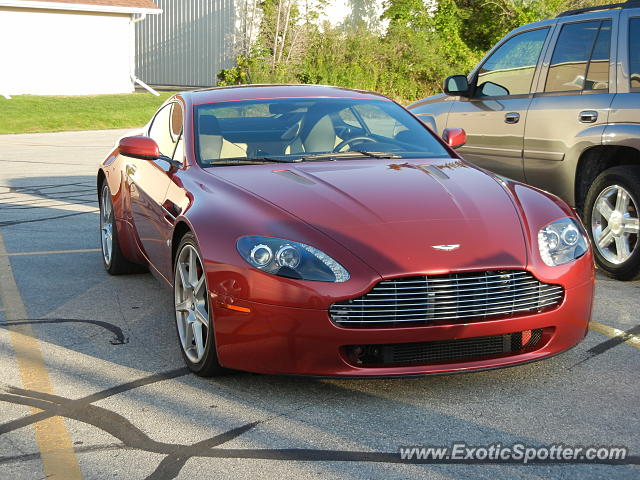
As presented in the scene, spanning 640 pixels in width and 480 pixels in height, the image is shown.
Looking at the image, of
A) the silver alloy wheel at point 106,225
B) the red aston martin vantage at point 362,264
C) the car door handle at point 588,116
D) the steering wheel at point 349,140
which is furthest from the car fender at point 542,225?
the silver alloy wheel at point 106,225

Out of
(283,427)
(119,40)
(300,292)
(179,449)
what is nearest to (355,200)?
(300,292)

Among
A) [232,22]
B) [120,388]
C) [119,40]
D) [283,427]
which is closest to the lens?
[283,427]

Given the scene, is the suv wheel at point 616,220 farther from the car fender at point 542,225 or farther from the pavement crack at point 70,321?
the pavement crack at point 70,321

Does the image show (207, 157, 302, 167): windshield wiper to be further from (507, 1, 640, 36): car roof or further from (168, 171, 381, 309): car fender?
(507, 1, 640, 36): car roof

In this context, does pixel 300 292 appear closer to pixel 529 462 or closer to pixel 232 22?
pixel 529 462

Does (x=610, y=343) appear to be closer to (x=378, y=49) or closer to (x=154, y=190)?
(x=154, y=190)

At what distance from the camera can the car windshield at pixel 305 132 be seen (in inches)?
239

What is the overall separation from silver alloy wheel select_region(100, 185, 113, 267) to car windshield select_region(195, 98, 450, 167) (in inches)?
62.0

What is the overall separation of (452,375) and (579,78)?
144 inches


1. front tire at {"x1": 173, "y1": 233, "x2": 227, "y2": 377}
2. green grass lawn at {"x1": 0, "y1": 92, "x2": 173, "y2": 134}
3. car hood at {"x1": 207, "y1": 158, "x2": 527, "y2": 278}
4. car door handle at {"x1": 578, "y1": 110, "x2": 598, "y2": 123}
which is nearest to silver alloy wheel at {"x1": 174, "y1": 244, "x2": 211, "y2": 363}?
front tire at {"x1": 173, "y1": 233, "x2": 227, "y2": 377}

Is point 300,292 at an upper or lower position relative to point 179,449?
upper

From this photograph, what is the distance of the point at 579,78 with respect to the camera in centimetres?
767

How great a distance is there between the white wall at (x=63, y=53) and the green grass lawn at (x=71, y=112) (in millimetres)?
1184

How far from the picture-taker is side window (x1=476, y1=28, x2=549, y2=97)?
8.20 meters
